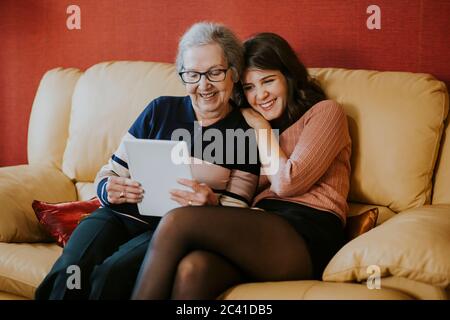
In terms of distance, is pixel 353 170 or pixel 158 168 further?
pixel 353 170

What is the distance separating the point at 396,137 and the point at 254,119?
1.52 feet

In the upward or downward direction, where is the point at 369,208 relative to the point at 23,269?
upward

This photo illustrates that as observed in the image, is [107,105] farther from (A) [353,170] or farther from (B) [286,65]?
(A) [353,170]

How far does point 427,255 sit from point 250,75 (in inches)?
33.4

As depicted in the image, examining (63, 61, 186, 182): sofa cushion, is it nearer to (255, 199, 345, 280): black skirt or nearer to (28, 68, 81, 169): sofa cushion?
(28, 68, 81, 169): sofa cushion

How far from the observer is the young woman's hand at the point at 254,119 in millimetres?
2176

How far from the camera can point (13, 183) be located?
2.46 meters

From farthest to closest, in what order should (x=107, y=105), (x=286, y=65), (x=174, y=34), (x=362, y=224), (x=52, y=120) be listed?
(x=174, y=34), (x=52, y=120), (x=107, y=105), (x=286, y=65), (x=362, y=224)

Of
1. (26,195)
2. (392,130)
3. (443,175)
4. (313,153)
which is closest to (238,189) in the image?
(313,153)

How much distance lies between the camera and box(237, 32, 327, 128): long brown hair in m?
2.20

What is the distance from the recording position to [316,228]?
198cm
